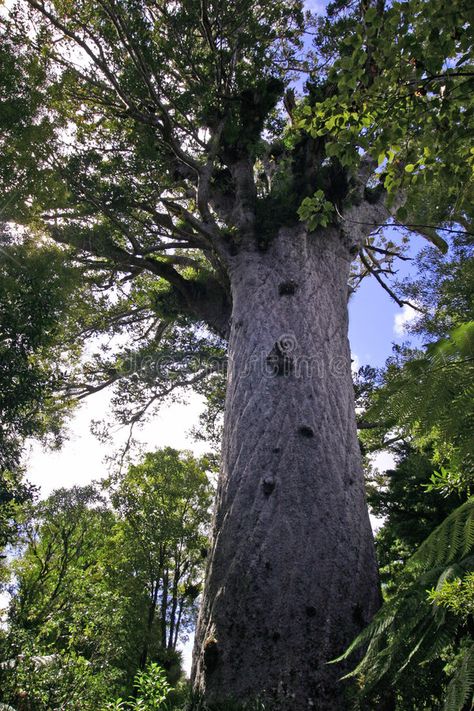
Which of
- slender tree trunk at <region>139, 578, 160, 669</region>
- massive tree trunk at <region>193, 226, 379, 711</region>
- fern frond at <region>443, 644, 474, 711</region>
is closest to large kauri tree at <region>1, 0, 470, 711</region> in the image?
massive tree trunk at <region>193, 226, 379, 711</region>

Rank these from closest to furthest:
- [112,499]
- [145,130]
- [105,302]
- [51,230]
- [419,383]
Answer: [419,383] → [145,130] → [51,230] → [105,302] → [112,499]

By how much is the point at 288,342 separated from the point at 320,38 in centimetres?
632

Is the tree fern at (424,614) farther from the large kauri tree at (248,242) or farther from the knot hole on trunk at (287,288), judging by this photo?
the knot hole on trunk at (287,288)

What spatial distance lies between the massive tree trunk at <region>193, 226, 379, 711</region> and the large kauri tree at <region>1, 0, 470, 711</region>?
0.6 inches

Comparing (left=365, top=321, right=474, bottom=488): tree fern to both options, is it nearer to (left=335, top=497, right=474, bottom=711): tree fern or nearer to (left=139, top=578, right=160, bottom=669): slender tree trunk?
(left=335, top=497, right=474, bottom=711): tree fern

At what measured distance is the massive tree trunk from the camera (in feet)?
10.2

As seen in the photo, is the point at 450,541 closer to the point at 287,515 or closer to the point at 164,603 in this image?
the point at 287,515

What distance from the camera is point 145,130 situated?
6965 millimetres

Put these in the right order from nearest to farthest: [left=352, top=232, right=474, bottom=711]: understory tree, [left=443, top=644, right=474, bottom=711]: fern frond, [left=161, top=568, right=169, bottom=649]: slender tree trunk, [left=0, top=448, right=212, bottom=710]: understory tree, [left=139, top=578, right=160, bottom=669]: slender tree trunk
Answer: [left=443, top=644, right=474, bottom=711]: fern frond
[left=352, top=232, right=474, bottom=711]: understory tree
[left=0, top=448, right=212, bottom=710]: understory tree
[left=139, top=578, right=160, bottom=669]: slender tree trunk
[left=161, top=568, right=169, bottom=649]: slender tree trunk

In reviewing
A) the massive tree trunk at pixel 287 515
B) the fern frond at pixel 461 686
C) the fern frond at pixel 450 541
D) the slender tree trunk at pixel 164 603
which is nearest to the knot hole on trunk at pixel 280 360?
the massive tree trunk at pixel 287 515

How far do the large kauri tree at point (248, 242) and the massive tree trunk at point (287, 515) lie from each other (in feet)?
0.05

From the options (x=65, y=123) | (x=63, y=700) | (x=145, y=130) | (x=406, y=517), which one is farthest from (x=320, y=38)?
(x=63, y=700)

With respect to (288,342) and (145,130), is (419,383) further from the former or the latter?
(145,130)

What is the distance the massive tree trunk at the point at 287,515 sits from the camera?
3094 millimetres
